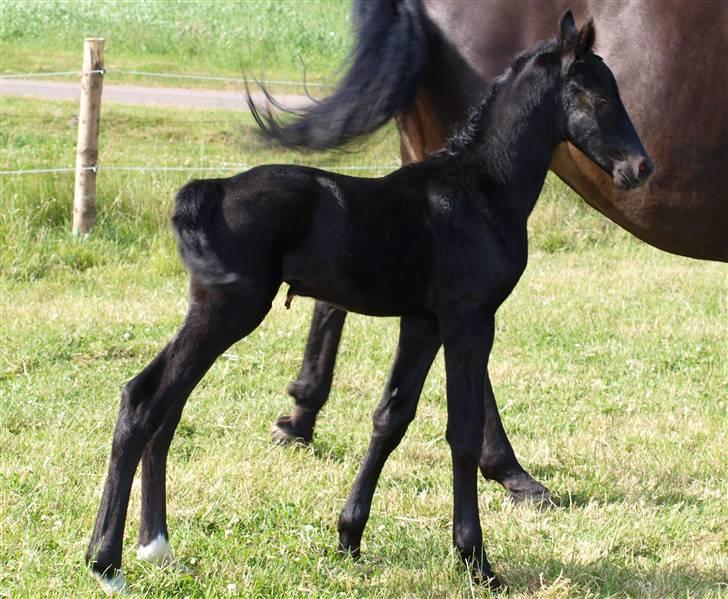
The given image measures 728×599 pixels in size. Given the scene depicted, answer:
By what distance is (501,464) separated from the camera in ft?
14.8

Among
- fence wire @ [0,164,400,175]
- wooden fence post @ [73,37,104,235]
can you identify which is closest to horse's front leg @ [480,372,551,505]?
fence wire @ [0,164,400,175]

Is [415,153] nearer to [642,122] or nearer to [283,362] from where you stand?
[642,122]

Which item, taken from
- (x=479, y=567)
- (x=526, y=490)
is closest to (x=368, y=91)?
(x=526, y=490)

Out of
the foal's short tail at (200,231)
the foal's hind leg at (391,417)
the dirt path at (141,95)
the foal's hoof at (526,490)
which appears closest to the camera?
the foal's short tail at (200,231)

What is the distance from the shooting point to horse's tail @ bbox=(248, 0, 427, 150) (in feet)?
13.7

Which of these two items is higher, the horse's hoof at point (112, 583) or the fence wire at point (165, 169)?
the horse's hoof at point (112, 583)

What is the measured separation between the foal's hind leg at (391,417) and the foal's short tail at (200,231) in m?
0.75

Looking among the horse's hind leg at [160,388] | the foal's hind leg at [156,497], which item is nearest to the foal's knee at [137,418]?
the horse's hind leg at [160,388]

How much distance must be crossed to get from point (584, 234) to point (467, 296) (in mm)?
6244

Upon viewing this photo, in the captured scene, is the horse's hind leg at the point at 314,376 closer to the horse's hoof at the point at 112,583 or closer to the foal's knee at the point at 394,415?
the foal's knee at the point at 394,415

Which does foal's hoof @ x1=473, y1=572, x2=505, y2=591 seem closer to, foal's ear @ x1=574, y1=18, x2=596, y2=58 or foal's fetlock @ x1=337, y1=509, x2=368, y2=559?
foal's fetlock @ x1=337, y1=509, x2=368, y2=559

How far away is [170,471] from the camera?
4422 mm

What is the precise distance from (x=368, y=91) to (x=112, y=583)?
2056 millimetres

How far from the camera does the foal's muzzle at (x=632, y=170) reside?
11.0 feet
